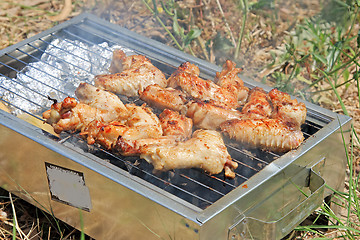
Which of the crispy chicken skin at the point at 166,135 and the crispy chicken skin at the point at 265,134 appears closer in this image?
the crispy chicken skin at the point at 166,135

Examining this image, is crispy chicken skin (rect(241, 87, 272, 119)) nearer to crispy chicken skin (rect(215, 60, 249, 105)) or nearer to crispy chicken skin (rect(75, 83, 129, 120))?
crispy chicken skin (rect(215, 60, 249, 105))

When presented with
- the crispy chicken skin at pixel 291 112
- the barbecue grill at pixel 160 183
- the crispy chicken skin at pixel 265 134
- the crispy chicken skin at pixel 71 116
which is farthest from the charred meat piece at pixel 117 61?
the crispy chicken skin at pixel 291 112

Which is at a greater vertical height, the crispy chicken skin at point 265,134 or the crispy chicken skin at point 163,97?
the crispy chicken skin at point 265,134

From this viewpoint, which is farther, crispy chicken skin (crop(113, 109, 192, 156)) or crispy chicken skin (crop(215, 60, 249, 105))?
crispy chicken skin (crop(215, 60, 249, 105))

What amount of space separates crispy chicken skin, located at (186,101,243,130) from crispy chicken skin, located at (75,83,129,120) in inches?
17.5

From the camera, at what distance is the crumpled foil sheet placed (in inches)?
149

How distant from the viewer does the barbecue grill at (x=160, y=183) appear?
2613 millimetres

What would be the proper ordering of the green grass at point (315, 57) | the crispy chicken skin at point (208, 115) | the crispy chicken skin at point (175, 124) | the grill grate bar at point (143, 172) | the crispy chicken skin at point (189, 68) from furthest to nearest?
1. the green grass at point (315, 57)
2. the crispy chicken skin at point (189, 68)
3. the crispy chicken skin at point (208, 115)
4. the crispy chicken skin at point (175, 124)
5. the grill grate bar at point (143, 172)

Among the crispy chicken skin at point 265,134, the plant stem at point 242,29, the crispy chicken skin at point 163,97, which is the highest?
the plant stem at point 242,29

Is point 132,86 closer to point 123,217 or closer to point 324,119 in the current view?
point 123,217

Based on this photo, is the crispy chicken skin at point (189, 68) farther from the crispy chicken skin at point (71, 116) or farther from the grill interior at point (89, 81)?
the crispy chicken skin at point (71, 116)

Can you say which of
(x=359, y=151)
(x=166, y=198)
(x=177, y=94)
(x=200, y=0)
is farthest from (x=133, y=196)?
(x=200, y=0)

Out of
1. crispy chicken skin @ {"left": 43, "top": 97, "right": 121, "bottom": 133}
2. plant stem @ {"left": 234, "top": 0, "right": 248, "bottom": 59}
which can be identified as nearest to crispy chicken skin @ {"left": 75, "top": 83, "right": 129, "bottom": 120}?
crispy chicken skin @ {"left": 43, "top": 97, "right": 121, "bottom": 133}

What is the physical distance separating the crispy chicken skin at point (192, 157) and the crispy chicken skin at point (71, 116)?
1.76 ft
